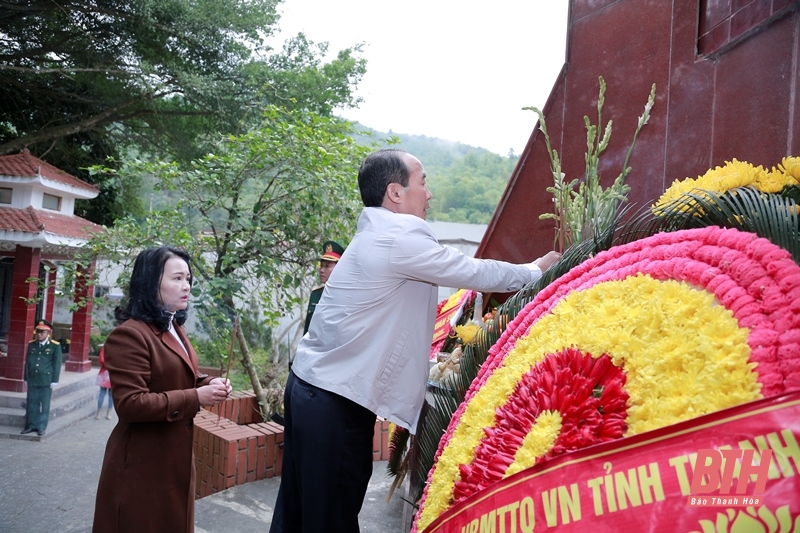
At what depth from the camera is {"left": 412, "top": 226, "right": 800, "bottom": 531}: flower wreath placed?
2.85ft

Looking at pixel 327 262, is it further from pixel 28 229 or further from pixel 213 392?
pixel 28 229

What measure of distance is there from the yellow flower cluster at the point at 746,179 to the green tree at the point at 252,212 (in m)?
3.70

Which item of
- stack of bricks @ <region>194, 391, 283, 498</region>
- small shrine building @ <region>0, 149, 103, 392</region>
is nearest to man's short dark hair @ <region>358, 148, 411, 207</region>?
stack of bricks @ <region>194, 391, 283, 498</region>

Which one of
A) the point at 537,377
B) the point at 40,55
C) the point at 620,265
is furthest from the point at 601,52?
the point at 40,55

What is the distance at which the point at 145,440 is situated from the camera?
213cm

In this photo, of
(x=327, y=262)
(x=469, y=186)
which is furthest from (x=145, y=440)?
(x=469, y=186)

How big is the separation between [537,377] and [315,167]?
3.97 meters

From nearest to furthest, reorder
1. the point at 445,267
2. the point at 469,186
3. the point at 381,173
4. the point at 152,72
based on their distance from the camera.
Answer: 1. the point at 445,267
2. the point at 381,173
3. the point at 152,72
4. the point at 469,186

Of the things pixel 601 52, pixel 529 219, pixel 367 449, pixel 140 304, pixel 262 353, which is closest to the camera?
pixel 367 449

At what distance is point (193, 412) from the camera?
219 centimetres

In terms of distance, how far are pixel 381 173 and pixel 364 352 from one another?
58cm

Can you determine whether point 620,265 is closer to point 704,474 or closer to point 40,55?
point 704,474

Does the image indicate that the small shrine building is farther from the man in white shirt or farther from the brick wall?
the man in white shirt

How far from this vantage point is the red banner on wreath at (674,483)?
72cm
